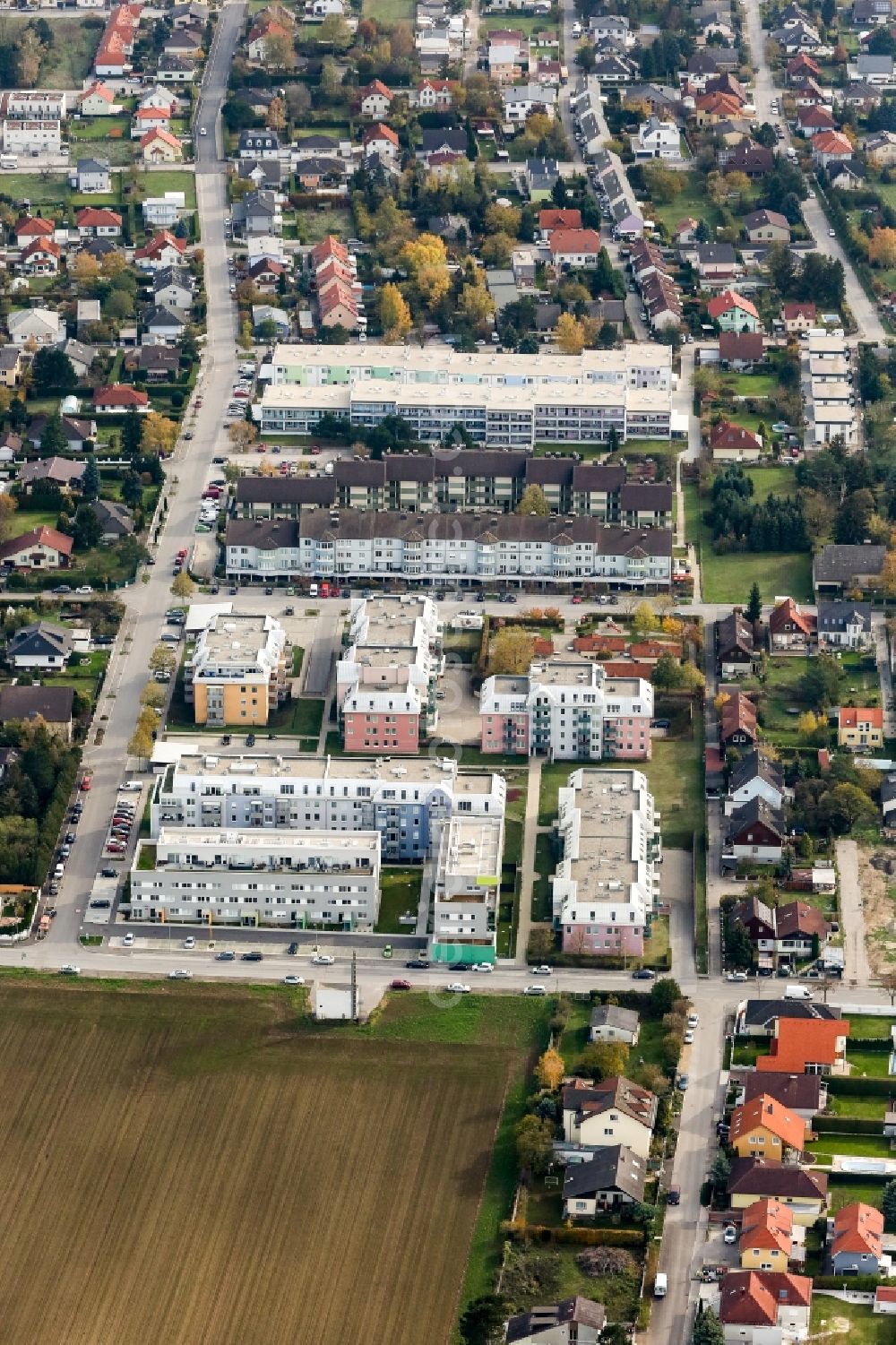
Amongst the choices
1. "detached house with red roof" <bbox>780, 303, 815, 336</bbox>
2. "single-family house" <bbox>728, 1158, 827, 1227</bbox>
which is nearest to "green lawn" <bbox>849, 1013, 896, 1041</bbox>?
"single-family house" <bbox>728, 1158, 827, 1227</bbox>

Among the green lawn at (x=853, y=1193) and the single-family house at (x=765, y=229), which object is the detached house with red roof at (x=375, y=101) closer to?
the single-family house at (x=765, y=229)

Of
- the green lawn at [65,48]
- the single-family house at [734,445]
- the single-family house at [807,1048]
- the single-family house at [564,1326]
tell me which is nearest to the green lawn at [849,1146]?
the single-family house at [807,1048]

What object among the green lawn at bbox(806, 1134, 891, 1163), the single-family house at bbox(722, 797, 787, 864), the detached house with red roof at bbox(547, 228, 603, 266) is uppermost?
the green lawn at bbox(806, 1134, 891, 1163)

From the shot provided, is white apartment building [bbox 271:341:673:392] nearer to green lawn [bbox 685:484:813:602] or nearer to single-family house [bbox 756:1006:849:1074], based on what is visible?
green lawn [bbox 685:484:813:602]

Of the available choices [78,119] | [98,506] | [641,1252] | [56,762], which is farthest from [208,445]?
[641,1252]

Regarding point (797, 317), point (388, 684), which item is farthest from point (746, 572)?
point (797, 317)

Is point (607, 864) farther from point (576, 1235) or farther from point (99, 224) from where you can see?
point (99, 224)
